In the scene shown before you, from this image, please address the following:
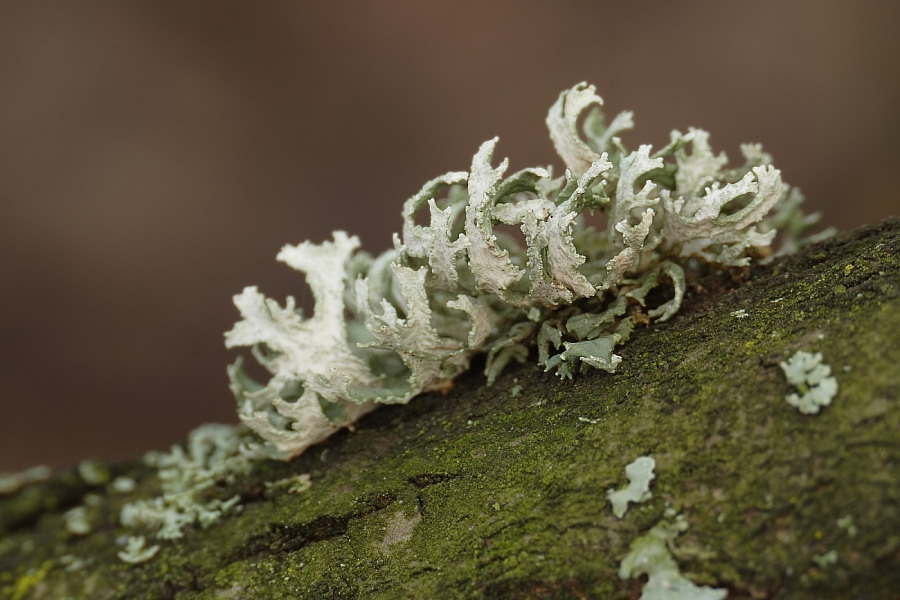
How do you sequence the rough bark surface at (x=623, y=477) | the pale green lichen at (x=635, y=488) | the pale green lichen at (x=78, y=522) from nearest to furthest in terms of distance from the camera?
the rough bark surface at (x=623, y=477)
the pale green lichen at (x=635, y=488)
the pale green lichen at (x=78, y=522)

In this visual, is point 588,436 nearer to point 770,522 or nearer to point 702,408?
point 702,408

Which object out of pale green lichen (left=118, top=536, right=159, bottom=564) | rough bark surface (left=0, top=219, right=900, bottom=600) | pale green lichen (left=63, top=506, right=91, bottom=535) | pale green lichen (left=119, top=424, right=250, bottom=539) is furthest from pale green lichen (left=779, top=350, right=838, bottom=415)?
pale green lichen (left=63, top=506, right=91, bottom=535)

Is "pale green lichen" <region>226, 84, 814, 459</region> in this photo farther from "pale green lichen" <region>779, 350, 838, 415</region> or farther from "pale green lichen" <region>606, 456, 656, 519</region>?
"pale green lichen" <region>779, 350, 838, 415</region>

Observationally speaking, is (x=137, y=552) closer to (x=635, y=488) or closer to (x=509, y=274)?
(x=509, y=274)

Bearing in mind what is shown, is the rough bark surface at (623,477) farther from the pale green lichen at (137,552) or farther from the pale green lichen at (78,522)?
the pale green lichen at (78,522)

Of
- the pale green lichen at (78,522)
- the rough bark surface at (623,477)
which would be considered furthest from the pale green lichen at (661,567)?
the pale green lichen at (78,522)

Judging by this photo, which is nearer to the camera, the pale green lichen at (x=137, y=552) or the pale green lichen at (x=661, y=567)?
the pale green lichen at (x=661, y=567)

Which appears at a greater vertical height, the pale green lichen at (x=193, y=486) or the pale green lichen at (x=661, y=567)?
the pale green lichen at (x=193, y=486)

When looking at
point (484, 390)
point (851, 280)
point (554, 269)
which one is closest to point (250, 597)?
point (484, 390)
